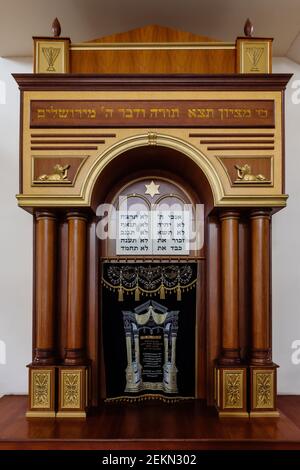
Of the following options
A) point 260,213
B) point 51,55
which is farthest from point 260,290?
point 51,55

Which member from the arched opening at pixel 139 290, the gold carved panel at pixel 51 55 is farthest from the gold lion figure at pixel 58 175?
the gold carved panel at pixel 51 55

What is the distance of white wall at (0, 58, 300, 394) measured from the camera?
4.41 metres

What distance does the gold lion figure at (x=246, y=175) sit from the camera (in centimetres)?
361

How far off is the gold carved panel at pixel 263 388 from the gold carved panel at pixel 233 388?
0.11 metres

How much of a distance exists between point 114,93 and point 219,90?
0.82 m

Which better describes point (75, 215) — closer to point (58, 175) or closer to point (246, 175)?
point (58, 175)

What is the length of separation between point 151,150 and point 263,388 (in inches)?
80.7

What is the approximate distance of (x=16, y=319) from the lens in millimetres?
4438

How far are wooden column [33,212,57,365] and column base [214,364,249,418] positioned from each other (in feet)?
4.37

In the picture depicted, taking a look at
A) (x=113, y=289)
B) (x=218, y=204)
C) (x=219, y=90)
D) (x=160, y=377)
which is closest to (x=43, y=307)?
(x=113, y=289)

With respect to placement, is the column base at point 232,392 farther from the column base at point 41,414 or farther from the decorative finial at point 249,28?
the decorative finial at point 249,28

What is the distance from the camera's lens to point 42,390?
358 centimetres

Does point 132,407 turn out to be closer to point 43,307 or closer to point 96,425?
point 96,425

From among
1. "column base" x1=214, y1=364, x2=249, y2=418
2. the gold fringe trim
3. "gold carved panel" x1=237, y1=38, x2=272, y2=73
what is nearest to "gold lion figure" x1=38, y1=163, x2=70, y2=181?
the gold fringe trim
